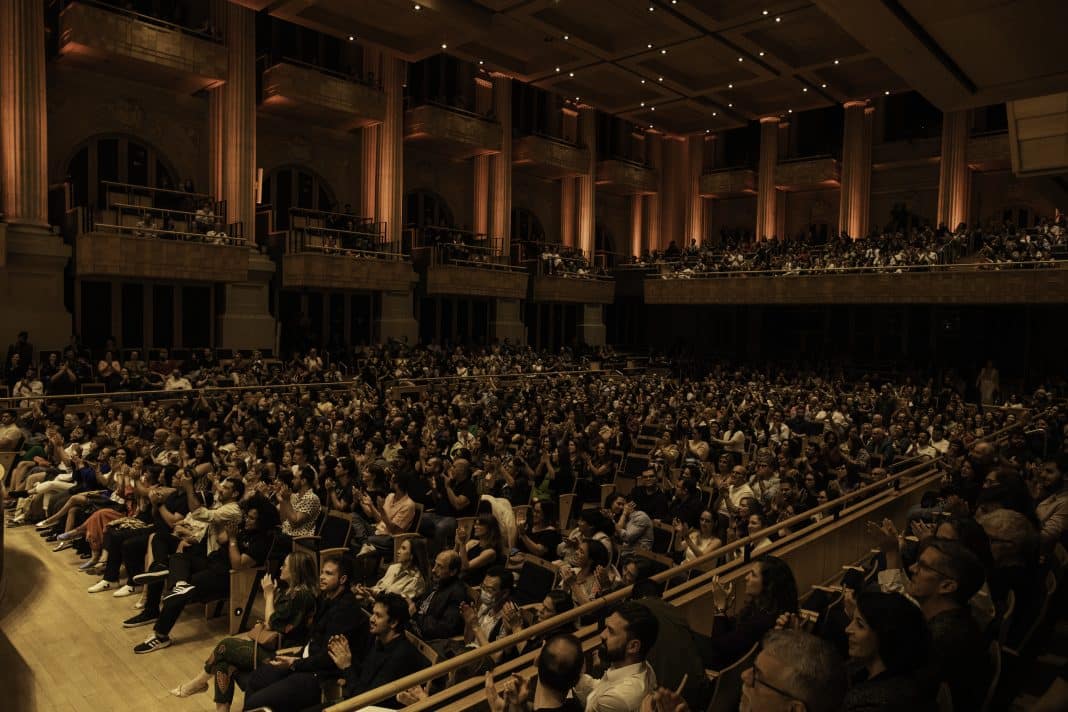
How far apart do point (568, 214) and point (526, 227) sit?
5.50ft

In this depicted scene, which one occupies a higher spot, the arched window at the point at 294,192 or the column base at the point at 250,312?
the arched window at the point at 294,192

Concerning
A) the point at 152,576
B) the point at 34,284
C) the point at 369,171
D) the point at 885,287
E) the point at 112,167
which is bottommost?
the point at 152,576

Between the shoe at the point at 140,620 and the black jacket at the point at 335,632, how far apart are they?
7.80 ft

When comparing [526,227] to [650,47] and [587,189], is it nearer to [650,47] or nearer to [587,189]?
[587,189]

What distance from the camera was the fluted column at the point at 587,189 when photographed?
28.7 meters

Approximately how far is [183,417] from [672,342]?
21168 mm

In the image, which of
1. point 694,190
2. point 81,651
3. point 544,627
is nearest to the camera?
point 544,627

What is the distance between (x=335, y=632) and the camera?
4.30 m

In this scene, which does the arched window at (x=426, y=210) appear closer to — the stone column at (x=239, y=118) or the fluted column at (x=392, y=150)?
the fluted column at (x=392, y=150)

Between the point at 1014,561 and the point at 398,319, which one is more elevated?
the point at 398,319

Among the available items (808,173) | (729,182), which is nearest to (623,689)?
(808,173)

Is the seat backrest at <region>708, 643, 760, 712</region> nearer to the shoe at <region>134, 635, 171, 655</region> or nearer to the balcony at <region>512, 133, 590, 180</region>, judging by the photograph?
the shoe at <region>134, 635, 171, 655</region>

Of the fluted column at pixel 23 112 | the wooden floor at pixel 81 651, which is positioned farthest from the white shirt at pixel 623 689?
the fluted column at pixel 23 112

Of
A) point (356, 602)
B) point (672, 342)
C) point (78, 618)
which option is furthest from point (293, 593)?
point (672, 342)
